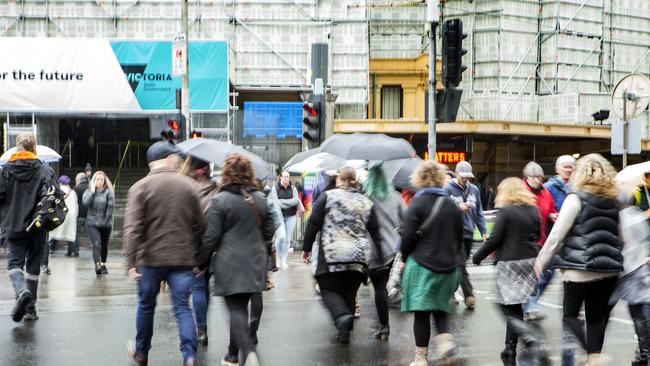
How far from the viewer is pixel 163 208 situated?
6.83 m

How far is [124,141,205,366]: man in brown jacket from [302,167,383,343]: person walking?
1.68 meters

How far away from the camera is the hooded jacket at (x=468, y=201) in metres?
10.6

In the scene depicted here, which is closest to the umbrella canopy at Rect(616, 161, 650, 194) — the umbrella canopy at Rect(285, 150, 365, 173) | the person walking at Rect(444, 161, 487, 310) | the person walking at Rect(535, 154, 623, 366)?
the person walking at Rect(535, 154, 623, 366)

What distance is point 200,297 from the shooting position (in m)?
8.06

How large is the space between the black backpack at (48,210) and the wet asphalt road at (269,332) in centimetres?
107

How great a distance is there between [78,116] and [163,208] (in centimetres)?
2288

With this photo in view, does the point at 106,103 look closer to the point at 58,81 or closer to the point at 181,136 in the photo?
the point at 58,81

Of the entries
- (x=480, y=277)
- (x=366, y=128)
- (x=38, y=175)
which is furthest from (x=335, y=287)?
(x=366, y=128)

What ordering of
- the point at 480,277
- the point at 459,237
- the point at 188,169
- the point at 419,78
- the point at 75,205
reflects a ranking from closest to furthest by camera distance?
the point at 459,237, the point at 188,169, the point at 480,277, the point at 75,205, the point at 419,78

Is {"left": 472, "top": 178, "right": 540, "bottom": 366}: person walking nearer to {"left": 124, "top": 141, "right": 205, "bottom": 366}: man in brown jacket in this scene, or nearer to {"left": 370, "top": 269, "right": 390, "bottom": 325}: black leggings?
{"left": 370, "top": 269, "right": 390, "bottom": 325}: black leggings

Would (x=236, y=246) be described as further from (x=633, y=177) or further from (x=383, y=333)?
(x=633, y=177)

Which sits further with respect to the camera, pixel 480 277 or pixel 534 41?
pixel 534 41

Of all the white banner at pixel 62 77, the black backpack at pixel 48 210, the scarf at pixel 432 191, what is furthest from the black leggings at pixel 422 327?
the white banner at pixel 62 77

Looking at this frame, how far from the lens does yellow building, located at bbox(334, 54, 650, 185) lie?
95.1 feet
